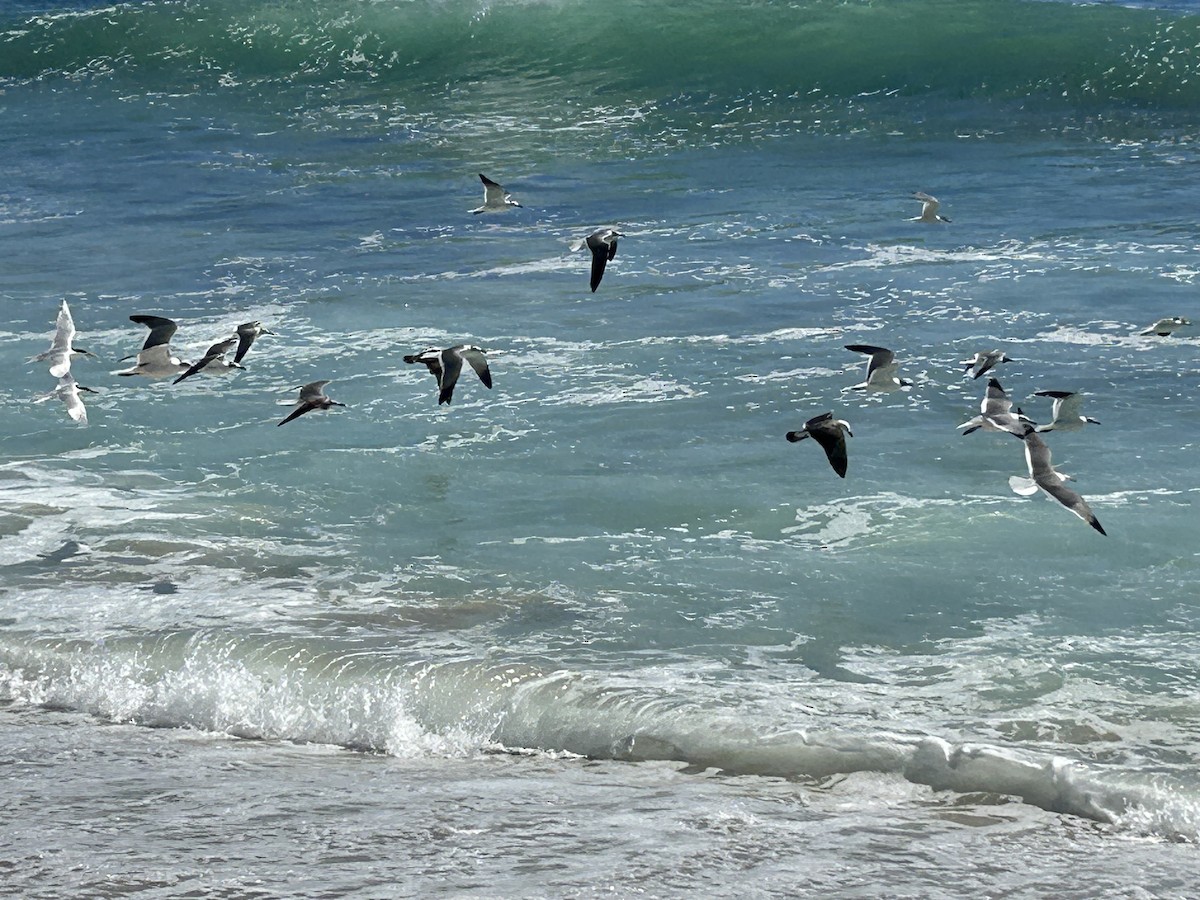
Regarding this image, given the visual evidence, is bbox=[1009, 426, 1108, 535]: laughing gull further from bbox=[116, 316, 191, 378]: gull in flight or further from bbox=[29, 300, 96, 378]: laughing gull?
bbox=[29, 300, 96, 378]: laughing gull

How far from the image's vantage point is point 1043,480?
7746 millimetres

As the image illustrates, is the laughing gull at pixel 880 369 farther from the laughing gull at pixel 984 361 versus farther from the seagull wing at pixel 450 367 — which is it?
the seagull wing at pixel 450 367

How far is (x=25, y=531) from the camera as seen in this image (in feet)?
29.6

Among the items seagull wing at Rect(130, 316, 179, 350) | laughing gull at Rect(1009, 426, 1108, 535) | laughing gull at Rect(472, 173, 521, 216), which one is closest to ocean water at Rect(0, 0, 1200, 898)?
laughing gull at Rect(1009, 426, 1108, 535)

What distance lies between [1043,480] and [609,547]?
218cm

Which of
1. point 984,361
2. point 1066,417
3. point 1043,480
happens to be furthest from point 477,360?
point 1043,480

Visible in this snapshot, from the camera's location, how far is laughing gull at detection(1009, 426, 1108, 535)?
23.9 ft

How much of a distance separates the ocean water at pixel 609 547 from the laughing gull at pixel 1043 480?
21.6 inches

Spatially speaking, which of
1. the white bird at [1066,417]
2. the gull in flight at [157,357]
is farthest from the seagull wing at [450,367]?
the white bird at [1066,417]

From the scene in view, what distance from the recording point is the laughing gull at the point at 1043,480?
7289 mm

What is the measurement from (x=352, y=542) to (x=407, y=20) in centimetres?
2647

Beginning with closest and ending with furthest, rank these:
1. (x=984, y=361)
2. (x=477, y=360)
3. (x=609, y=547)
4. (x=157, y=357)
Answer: (x=609, y=547) → (x=477, y=360) → (x=157, y=357) → (x=984, y=361)

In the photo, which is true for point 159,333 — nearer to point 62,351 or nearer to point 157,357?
point 157,357

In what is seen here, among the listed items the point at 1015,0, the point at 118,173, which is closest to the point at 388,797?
the point at 118,173
